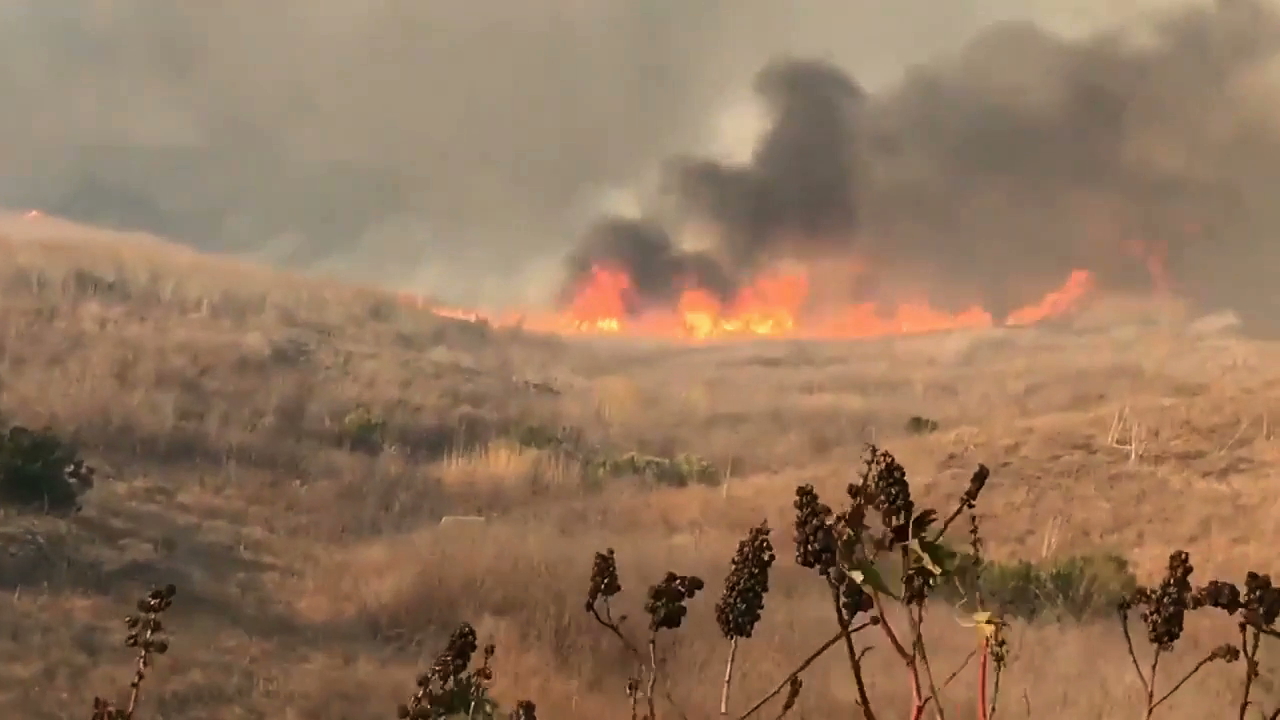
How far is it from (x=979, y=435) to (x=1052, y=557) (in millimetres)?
929

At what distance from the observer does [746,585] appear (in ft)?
4.99

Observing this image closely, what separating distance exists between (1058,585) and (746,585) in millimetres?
2566

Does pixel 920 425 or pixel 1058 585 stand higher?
pixel 920 425

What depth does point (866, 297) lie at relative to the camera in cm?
557

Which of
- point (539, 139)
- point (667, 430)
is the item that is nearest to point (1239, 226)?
point (667, 430)

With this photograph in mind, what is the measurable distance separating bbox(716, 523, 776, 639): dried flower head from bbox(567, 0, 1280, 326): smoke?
3.62 meters

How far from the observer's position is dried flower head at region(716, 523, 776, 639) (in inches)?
58.7

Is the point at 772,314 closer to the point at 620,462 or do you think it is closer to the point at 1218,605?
the point at 620,462

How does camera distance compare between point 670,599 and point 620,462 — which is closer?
point 670,599

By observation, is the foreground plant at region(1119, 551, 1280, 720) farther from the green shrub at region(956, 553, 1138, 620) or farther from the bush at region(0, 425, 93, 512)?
the bush at region(0, 425, 93, 512)

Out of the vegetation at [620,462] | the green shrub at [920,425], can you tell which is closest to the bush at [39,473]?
the vegetation at [620,462]

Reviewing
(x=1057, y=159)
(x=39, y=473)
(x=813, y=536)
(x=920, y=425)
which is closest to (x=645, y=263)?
(x=920, y=425)

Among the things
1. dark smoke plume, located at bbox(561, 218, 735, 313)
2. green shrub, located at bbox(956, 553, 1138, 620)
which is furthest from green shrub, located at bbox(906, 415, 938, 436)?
dark smoke plume, located at bbox(561, 218, 735, 313)

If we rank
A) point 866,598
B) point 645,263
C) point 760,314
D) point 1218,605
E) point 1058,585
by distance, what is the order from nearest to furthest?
1. point 866,598
2. point 1218,605
3. point 1058,585
4. point 645,263
5. point 760,314
